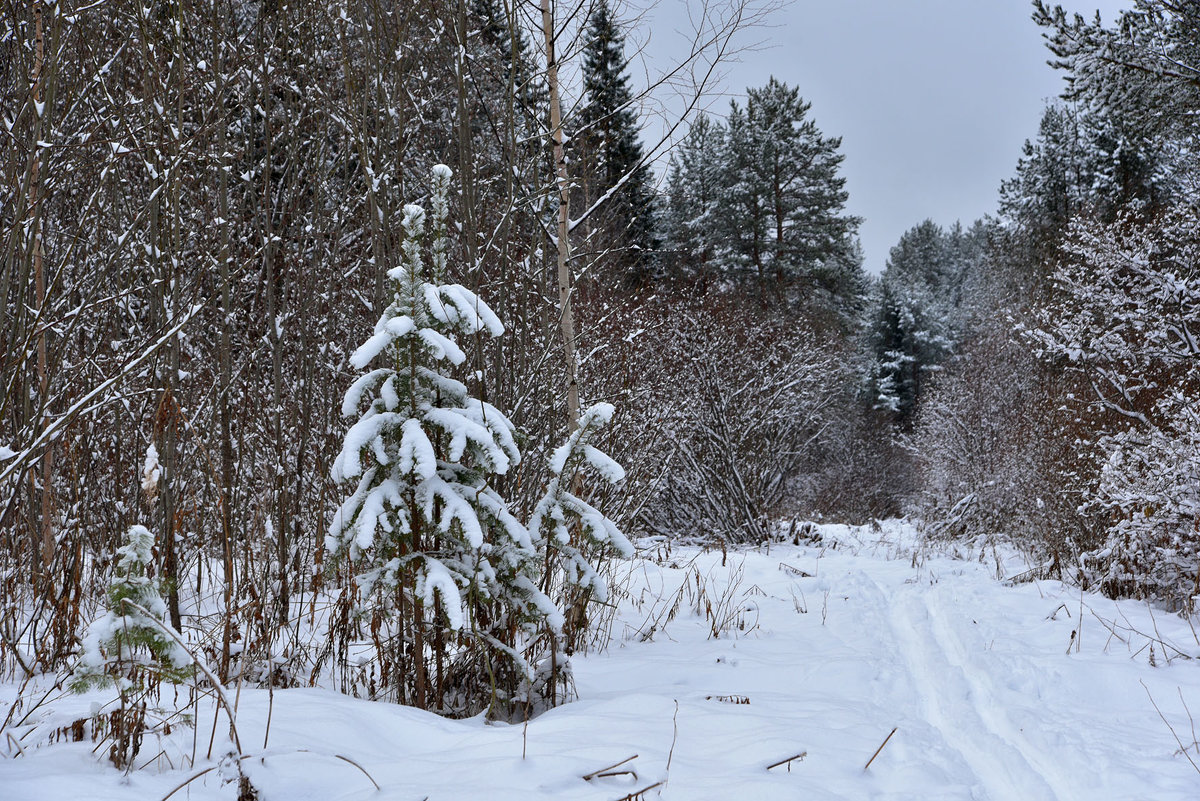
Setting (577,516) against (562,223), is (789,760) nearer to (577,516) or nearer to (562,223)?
(577,516)

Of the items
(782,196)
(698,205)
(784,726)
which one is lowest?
(784,726)

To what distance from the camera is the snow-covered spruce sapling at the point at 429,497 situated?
109 inches

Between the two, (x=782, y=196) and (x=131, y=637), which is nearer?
(x=131, y=637)

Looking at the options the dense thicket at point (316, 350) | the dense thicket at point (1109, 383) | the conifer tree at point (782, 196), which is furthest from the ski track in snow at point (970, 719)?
the conifer tree at point (782, 196)

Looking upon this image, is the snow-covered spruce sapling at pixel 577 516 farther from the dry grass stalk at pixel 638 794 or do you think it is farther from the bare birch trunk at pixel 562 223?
the dry grass stalk at pixel 638 794

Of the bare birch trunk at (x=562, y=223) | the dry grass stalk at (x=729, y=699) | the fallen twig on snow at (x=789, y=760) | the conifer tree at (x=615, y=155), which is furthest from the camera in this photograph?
the conifer tree at (x=615, y=155)

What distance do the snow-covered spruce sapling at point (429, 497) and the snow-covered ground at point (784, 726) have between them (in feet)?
1.22

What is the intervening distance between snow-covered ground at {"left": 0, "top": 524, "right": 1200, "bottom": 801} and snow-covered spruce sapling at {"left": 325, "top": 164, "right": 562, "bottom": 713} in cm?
37

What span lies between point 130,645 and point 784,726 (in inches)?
95.8

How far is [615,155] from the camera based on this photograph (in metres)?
17.7

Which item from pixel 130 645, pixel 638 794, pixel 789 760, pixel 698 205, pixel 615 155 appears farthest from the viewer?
pixel 698 205

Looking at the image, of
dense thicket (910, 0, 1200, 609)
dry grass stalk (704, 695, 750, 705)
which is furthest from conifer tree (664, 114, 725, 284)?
dry grass stalk (704, 695, 750, 705)

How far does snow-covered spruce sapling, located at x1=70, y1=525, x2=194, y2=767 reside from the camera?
6.80 feet

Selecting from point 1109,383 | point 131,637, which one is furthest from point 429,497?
point 1109,383
